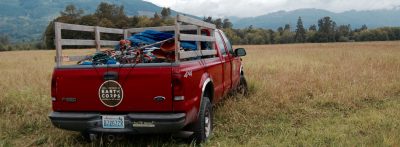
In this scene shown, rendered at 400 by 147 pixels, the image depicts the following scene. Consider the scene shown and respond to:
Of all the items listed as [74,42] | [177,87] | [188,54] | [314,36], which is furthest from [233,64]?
[314,36]

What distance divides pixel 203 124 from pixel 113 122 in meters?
1.15

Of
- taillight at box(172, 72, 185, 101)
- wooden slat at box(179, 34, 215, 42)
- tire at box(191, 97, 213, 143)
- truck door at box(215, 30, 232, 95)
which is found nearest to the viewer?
taillight at box(172, 72, 185, 101)

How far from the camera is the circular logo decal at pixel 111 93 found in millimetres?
4828

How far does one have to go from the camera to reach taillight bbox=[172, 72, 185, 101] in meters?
4.68

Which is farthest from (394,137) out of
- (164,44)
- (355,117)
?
(164,44)

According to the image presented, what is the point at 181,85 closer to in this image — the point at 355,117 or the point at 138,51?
the point at 138,51

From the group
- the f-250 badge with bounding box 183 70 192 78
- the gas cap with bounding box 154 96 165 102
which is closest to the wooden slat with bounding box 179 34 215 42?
the f-250 badge with bounding box 183 70 192 78

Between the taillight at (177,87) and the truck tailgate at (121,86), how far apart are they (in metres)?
0.05

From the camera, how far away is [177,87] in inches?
185

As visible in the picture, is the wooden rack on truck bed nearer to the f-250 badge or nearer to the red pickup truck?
the red pickup truck

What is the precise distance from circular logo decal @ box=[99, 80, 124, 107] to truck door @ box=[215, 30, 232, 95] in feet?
7.79

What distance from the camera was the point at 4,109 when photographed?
743 cm

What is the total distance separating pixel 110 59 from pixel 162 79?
1216mm

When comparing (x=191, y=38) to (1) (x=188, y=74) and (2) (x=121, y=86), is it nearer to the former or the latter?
(1) (x=188, y=74)
